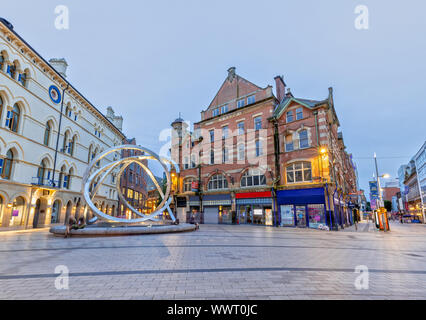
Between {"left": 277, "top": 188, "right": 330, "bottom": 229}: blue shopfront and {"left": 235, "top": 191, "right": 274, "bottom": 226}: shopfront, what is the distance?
1.45m

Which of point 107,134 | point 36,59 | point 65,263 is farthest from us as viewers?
point 107,134

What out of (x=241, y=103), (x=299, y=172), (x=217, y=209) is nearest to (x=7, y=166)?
(x=217, y=209)

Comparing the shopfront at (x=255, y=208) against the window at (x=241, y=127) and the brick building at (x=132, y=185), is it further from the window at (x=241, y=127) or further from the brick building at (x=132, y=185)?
the brick building at (x=132, y=185)

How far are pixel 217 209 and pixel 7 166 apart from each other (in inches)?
896

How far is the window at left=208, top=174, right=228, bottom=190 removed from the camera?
1251 inches

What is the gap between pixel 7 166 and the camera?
758 inches

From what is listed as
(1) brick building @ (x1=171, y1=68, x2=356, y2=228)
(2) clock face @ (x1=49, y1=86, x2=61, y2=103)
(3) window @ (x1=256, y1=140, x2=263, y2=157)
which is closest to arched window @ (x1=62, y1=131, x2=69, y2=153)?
(2) clock face @ (x1=49, y1=86, x2=61, y2=103)

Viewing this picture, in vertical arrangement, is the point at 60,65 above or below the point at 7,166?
above

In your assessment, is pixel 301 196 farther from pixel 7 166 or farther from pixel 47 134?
pixel 47 134

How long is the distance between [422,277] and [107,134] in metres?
40.9

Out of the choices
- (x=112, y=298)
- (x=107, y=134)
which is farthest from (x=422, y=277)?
(x=107, y=134)

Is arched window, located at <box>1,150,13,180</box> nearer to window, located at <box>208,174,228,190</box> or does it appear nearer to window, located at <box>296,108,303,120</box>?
window, located at <box>208,174,228,190</box>
